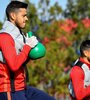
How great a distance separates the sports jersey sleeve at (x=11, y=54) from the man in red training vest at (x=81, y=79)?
1236 mm

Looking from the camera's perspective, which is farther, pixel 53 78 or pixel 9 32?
pixel 53 78

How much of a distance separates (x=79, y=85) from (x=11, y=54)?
1.36m

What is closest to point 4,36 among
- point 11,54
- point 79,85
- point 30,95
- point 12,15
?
point 11,54

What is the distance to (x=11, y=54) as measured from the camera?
161 inches

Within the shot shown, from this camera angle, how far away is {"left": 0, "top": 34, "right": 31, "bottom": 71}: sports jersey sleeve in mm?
4070

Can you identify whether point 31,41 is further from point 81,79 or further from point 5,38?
point 81,79

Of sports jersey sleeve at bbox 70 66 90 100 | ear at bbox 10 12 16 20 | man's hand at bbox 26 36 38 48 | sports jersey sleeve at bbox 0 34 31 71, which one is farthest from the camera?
sports jersey sleeve at bbox 70 66 90 100

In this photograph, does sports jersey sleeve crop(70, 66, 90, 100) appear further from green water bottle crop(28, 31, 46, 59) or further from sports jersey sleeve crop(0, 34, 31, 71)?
sports jersey sleeve crop(0, 34, 31, 71)

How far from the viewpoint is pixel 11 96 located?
426 centimetres

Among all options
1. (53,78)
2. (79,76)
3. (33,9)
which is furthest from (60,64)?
(79,76)

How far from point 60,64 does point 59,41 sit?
65.2 inches

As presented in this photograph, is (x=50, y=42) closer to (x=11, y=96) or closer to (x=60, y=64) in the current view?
(x=60, y=64)

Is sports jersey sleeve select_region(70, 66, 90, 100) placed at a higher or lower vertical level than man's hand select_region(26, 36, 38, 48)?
lower

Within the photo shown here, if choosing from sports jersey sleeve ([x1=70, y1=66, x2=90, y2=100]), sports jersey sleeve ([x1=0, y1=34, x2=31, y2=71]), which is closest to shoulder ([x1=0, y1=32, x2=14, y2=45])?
sports jersey sleeve ([x1=0, y1=34, x2=31, y2=71])
